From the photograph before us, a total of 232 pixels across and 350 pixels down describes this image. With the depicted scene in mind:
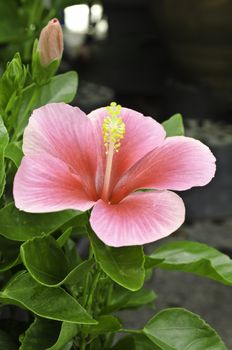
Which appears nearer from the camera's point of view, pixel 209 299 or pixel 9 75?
pixel 9 75

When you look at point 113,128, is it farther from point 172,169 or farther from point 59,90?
point 59,90

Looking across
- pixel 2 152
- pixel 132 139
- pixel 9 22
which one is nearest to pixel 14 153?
pixel 2 152

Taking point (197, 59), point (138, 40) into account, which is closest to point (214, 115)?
point (197, 59)

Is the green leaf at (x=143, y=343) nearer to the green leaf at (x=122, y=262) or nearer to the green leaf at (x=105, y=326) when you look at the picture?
the green leaf at (x=105, y=326)

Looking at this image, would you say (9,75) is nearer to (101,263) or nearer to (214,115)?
(101,263)

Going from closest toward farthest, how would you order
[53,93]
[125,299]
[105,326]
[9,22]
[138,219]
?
[138,219] < [105,326] < [125,299] < [53,93] < [9,22]
